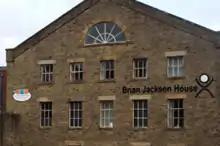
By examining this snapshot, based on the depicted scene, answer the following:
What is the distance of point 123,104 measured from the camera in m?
35.9

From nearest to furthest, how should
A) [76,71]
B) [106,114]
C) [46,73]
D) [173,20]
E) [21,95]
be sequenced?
[173,20]
[106,114]
[76,71]
[46,73]
[21,95]

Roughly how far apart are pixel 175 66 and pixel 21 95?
11.7 meters

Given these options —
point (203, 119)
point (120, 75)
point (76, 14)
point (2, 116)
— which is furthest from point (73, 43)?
point (203, 119)

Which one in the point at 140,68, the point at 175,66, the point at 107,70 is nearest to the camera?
the point at 175,66

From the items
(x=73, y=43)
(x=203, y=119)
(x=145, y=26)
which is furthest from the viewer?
(x=73, y=43)

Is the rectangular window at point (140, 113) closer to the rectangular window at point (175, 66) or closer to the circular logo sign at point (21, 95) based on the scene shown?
the rectangular window at point (175, 66)

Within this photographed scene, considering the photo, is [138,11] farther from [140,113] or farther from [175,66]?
[140,113]

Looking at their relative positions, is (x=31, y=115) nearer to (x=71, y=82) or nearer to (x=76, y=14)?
(x=71, y=82)

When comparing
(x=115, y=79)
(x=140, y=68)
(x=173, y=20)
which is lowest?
(x=115, y=79)

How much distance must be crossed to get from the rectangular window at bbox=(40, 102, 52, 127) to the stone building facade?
69 millimetres

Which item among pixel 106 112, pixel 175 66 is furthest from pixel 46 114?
pixel 175 66

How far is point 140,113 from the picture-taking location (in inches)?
1396

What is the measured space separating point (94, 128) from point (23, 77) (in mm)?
6866

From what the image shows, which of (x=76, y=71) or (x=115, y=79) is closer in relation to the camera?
(x=115, y=79)
